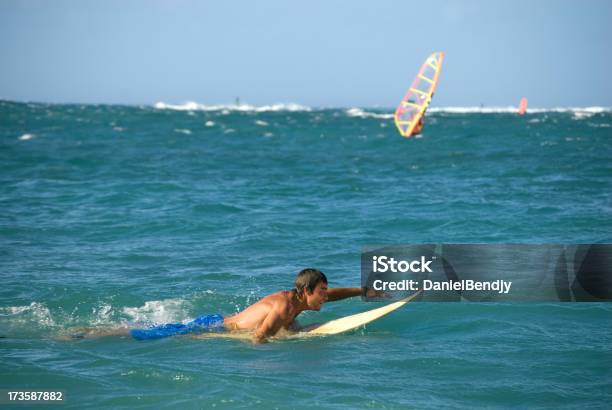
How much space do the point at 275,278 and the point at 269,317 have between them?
2904mm

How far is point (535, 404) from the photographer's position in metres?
5.95

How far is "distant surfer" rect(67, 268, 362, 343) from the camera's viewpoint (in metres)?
7.10

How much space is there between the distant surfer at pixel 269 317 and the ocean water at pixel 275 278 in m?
0.15

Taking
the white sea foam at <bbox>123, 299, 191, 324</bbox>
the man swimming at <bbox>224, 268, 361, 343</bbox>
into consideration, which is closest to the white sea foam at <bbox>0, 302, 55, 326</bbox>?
the white sea foam at <bbox>123, 299, 191, 324</bbox>

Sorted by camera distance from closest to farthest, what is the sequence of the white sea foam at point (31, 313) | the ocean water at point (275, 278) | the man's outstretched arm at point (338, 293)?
the ocean water at point (275, 278)
the man's outstretched arm at point (338, 293)
the white sea foam at point (31, 313)

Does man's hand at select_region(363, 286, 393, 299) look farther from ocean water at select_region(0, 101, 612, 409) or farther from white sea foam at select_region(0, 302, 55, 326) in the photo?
white sea foam at select_region(0, 302, 55, 326)

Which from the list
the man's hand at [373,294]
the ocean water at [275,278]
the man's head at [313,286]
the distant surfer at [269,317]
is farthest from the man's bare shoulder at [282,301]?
the man's hand at [373,294]

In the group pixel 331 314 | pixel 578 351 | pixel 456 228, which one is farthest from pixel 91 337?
pixel 456 228

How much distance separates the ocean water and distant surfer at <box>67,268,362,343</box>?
0.15 m

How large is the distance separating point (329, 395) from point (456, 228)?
26.9ft

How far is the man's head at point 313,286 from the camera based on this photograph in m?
7.05

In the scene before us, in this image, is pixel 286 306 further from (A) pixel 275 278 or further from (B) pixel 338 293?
(A) pixel 275 278

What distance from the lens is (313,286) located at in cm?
705

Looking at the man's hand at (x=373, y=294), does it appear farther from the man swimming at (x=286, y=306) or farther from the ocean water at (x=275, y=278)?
the ocean water at (x=275, y=278)
